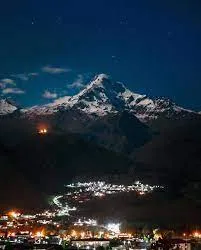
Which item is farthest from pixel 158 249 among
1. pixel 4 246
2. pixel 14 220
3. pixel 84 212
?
pixel 84 212

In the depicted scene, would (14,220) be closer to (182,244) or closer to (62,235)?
(62,235)

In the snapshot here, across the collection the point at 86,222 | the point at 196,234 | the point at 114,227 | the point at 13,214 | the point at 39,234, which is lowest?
the point at 39,234

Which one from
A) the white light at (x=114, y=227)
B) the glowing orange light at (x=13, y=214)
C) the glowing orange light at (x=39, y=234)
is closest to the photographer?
the glowing orange light at (x=39, y=234)

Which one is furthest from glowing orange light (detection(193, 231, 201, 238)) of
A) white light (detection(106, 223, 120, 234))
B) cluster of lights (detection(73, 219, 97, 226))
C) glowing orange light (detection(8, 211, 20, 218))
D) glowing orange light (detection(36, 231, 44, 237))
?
glowing orange light (detection(8, 211, 20, 218))

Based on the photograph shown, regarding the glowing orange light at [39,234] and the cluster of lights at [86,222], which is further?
the cluster of lights at [86,222]

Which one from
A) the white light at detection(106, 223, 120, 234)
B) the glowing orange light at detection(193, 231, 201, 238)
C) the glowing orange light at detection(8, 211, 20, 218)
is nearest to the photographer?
the glowing orange light at detection(193, 231, 201, 238)

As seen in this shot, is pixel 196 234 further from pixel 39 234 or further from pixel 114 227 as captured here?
pixel 39 234

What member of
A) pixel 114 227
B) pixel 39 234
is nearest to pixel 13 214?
pixel 39 234

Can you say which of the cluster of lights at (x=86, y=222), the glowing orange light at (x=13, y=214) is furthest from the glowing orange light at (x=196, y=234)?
the glowing orange light at (x=13, y=214)

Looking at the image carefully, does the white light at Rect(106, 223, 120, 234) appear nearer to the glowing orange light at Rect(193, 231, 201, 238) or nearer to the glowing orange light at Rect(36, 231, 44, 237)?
the glowing orange light at Rect(193, 231, 201, 238)

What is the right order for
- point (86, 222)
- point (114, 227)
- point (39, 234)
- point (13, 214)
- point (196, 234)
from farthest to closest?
point (86, 222)
point (13, 214)
point (114, 227)
point (196, 234)
point (39, 234)

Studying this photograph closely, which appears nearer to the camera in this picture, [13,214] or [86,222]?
[13,214]

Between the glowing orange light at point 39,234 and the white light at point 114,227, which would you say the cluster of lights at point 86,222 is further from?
the glowing orange light at point 39,234
